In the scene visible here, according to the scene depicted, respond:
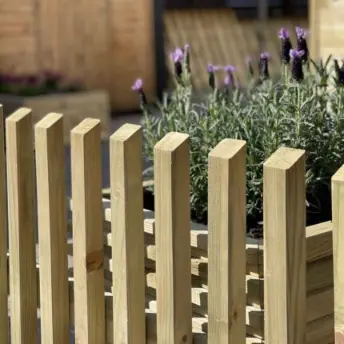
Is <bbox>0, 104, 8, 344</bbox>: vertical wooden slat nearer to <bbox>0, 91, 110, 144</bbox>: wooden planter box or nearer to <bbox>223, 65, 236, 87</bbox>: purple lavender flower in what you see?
<bbox>223, 65, 236, 87</bbox>: purple lavender flower

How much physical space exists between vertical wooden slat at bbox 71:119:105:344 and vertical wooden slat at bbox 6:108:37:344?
278 millimetres

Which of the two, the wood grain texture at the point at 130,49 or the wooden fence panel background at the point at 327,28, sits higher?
the wooden fence panel background at the point at 327,28

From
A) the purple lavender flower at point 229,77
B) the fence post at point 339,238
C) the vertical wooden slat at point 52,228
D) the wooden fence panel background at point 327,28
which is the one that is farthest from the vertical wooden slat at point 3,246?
the wooden fence panel background at point 327,28

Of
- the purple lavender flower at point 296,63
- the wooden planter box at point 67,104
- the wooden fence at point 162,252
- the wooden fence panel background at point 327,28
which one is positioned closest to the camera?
the wooden fence at point 162,252

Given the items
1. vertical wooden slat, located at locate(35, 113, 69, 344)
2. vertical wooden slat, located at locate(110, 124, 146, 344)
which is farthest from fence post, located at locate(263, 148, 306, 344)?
vertical wooden slat, located at locate(35, 113, 69, 344)

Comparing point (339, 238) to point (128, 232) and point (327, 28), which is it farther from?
point (327, 28)

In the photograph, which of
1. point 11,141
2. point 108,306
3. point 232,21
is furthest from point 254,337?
point 232,21

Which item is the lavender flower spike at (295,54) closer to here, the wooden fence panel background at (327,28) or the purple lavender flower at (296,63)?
the purple lavender flower at (296,63)

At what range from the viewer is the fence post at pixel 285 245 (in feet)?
6.20

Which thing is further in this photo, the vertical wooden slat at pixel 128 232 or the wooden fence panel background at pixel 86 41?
the wooden fence panel background at pixel 86 41

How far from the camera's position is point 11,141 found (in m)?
2.73

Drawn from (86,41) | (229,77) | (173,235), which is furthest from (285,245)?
(86,41)

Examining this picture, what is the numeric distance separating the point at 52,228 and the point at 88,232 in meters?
0.18

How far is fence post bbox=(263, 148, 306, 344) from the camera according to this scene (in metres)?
1.89
